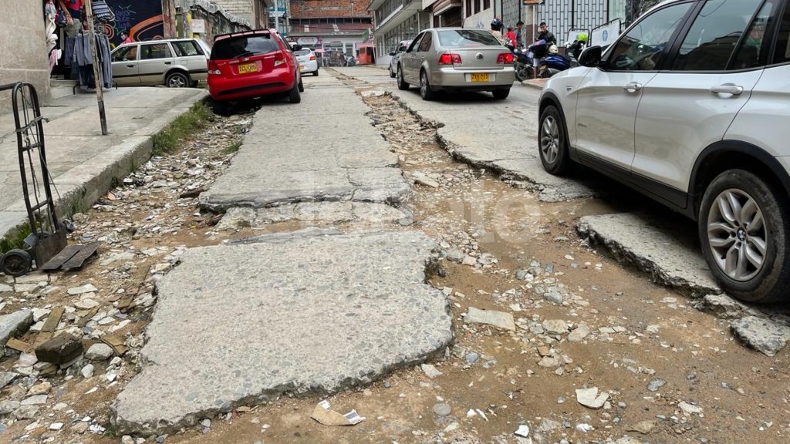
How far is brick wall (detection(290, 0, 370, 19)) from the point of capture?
288ft

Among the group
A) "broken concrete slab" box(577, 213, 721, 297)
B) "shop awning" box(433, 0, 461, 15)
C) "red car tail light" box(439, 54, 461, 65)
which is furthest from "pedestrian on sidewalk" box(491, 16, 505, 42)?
"broken concrete slab" box(577, 213, 721, 297)

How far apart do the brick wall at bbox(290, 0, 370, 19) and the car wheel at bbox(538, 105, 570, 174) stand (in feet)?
288

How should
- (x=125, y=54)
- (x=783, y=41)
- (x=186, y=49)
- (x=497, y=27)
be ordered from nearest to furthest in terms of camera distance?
Result: (x=783, y=41) → (x=186, y=49) → (x=125, y=54) → (x=497, y=27)

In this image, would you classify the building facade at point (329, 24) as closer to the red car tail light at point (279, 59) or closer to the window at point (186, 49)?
the window at point (186, 49)

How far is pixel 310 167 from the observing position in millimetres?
6367

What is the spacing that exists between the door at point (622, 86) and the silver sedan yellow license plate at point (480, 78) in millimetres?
6333

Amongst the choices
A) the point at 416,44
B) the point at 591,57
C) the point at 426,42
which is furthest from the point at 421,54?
the point at 591,57

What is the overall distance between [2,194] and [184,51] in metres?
12.9

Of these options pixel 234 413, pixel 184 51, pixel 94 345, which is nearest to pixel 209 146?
pixel 94 345

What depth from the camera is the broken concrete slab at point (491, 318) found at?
3.26 meters

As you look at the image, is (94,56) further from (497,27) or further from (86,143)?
(497,27)

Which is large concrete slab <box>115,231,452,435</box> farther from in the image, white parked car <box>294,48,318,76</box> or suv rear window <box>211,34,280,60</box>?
white parked car <box>294,48,318,76</box>

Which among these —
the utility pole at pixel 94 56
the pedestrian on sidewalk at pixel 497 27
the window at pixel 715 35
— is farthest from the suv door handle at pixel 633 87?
the pedestrian on sidewalk at pixel 497 27

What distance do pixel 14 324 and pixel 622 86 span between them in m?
4.19
